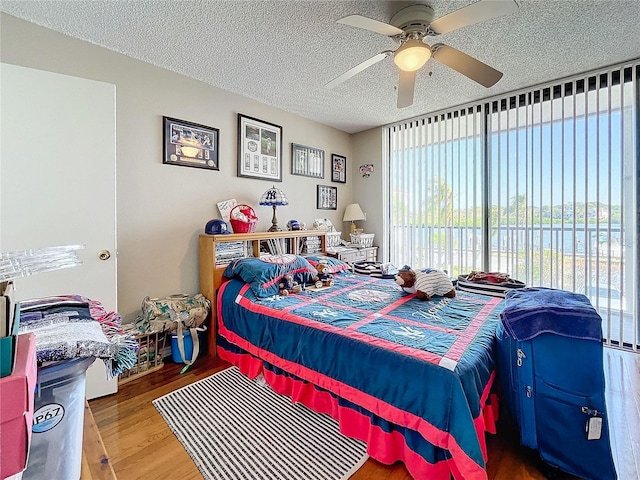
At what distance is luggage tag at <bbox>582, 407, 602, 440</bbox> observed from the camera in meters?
1.26

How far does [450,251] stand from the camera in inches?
149

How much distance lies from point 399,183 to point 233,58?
A: 2.75m

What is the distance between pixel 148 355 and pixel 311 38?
282 cm

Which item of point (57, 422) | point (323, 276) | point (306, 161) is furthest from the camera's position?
point (306, 161)

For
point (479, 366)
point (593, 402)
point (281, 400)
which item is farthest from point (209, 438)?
point (593, 402)

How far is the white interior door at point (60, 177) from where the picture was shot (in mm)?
1710

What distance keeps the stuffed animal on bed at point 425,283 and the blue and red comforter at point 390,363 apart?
0.27 ft

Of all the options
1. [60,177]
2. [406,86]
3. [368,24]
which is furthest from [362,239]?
[60,177]

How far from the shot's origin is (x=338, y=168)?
14.8 feet

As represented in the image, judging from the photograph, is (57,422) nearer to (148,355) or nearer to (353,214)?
(148,355)

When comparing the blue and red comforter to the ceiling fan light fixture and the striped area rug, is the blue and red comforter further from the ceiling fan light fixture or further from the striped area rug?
the ceiling fan light fixture

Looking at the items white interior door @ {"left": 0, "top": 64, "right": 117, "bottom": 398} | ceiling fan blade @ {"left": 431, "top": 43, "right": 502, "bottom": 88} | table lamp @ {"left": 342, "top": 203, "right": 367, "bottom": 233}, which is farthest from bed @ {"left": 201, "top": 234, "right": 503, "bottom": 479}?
table lamp @ {"left": 342, "top": 203, "right": 367, "bottom": 233}

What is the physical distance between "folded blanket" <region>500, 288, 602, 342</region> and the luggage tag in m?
0.32

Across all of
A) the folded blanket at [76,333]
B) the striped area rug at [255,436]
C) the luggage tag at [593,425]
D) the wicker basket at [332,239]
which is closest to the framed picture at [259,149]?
the wicker basket at [332,239]
